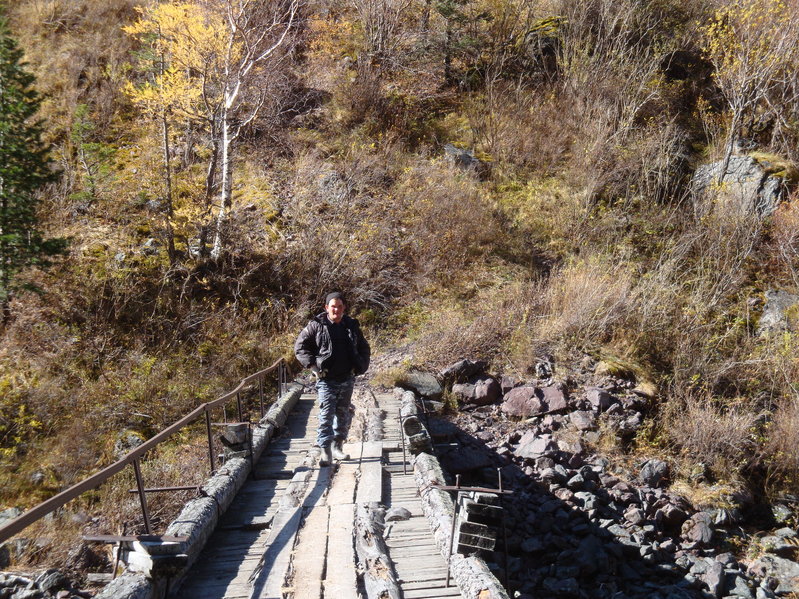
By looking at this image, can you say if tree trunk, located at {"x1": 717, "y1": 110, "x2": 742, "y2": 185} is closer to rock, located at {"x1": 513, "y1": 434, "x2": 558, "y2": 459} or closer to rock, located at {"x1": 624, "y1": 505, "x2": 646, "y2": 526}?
rock, located at {"x1": 513, "y1": 434, "x2": 558, "y2": 459}

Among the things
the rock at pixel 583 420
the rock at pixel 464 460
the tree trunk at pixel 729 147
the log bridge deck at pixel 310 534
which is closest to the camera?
the log bridge deck at pixel 310 534

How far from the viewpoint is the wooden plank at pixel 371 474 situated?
596cm

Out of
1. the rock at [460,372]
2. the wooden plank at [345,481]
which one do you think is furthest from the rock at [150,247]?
the wooden plank at [345,481]

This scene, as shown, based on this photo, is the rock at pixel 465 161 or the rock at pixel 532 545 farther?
the rock at pixel 465 161

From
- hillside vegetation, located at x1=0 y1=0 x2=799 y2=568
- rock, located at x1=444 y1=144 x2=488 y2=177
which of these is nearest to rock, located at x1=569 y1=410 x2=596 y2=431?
hillside vegetation, located at x1=0 y1=0 x2=799 y2=568

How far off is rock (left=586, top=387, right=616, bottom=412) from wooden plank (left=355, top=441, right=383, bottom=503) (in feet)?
15.3

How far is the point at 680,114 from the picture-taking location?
18.8m

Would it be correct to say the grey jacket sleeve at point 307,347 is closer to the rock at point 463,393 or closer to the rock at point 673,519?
the rock at point 463,393

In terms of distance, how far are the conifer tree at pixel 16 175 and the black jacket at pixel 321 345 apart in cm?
798

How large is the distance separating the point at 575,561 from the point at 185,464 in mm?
6439

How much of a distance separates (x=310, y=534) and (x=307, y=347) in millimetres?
2233

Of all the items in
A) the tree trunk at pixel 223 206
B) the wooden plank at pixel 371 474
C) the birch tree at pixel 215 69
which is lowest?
the wooden plank at pixel 371 474

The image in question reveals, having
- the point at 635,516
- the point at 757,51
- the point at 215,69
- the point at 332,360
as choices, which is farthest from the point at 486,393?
the point at 757,51

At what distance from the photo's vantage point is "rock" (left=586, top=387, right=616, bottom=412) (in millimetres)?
9953
